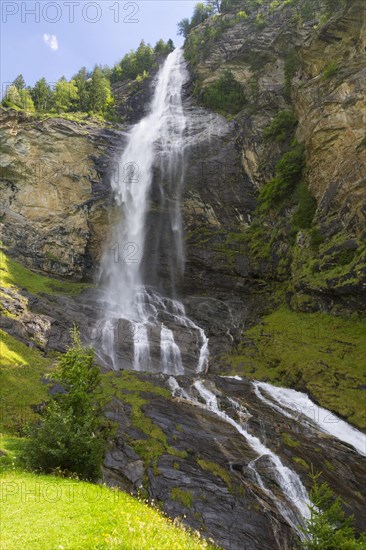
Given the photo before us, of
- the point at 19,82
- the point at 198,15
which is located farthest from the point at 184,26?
the point at 19,82

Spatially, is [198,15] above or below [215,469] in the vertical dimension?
above

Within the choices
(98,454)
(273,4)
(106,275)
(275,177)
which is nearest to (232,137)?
(275,177)

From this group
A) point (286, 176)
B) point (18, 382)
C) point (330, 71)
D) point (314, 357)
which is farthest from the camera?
point (286, 176)

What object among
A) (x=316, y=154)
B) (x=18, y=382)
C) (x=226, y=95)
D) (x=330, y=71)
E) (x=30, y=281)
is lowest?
(x=18, y=382)

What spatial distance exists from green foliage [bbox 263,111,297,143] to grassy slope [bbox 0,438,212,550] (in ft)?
111

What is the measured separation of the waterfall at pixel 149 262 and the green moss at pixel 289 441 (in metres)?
9.66

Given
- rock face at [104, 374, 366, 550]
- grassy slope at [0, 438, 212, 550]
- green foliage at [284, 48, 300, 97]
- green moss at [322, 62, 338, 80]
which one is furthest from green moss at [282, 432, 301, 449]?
green foliage at [284, 48, 300, 97]

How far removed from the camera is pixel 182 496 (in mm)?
10648

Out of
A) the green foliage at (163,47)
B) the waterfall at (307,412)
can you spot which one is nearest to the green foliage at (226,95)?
the green foliage at (163,47)

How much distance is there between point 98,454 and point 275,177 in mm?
30058

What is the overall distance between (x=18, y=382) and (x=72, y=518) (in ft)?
38.0

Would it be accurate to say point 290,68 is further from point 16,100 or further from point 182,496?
point 182,496

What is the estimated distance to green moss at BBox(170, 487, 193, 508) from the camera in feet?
34.2

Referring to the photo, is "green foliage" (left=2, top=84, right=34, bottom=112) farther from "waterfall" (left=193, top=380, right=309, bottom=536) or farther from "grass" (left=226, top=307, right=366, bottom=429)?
"waterfall" (left=193, top=380, right=309, bottom=536)
